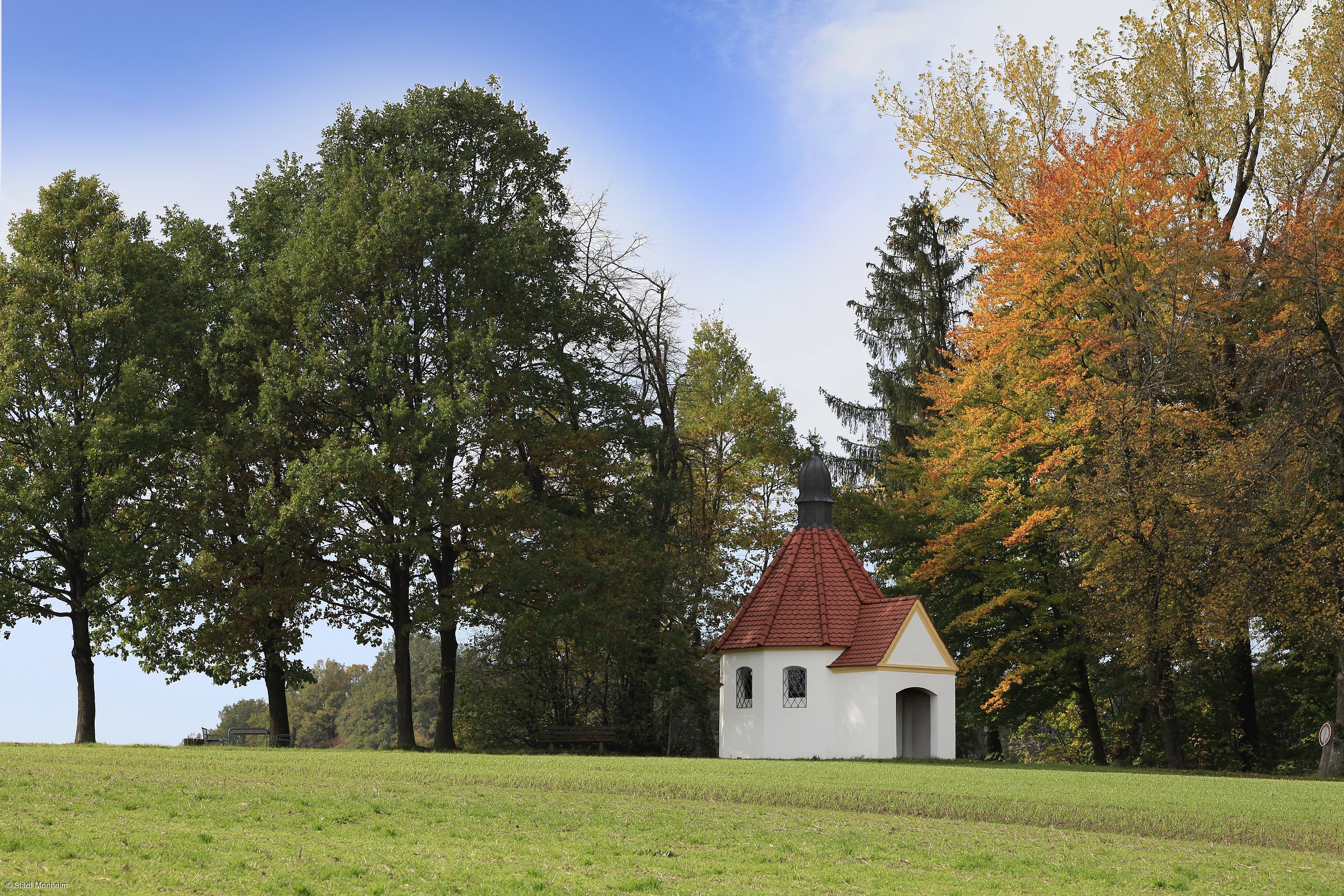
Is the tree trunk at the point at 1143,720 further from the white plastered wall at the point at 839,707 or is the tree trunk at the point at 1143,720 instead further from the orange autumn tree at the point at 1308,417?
the white plastered wall at the point at 839,707

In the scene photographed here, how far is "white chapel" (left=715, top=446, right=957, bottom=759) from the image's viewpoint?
32.0 m

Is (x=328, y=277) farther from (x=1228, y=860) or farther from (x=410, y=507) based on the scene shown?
(x=1228, y=860)

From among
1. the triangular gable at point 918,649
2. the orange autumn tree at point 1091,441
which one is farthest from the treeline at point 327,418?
the orange autumn tree at point 1091,441

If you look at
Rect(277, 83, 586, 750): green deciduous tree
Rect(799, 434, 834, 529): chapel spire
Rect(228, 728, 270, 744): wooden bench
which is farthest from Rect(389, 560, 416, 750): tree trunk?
Rect(799, 434, 834, 529): chapel spire

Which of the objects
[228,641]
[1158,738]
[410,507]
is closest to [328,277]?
[410,507]

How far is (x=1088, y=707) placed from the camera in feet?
128

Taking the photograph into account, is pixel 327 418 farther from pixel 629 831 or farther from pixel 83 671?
pixel 629 831

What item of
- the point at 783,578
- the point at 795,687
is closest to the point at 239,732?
the point at 795,687

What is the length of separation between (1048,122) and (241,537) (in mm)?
25242

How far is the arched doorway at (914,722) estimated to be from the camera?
35.0m

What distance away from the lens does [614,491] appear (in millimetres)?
37500

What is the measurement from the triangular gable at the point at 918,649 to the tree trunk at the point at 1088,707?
7.05 meters

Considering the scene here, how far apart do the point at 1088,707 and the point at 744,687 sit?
1212cm

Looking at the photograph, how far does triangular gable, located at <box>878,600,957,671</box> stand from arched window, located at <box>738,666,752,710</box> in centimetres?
399
